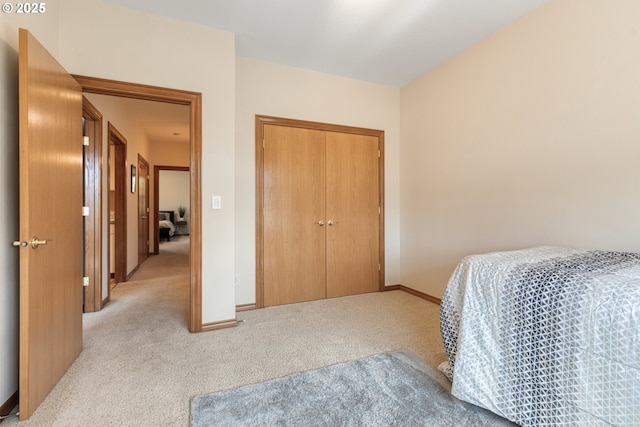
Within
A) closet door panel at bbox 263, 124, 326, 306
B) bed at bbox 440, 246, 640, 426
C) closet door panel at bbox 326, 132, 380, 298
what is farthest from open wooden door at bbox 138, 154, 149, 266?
bed at bbox 440, 246, 640, 426

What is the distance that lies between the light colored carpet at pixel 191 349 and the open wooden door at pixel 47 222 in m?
0.21

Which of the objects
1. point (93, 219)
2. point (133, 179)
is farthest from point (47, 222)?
point (133, 179)

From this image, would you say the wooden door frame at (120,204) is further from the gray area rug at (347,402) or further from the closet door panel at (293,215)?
the gray area rug at (347,402)

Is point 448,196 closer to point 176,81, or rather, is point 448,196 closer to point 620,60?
point 620,60

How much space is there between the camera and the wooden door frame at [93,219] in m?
2.94

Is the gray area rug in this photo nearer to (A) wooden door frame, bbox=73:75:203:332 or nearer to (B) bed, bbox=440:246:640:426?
(B) bed, bbox=440:246:640:426

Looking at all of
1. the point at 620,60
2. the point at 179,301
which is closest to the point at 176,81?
the point at 179,301

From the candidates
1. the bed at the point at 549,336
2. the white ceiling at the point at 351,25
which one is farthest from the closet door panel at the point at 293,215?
the bed at the point at 549,336

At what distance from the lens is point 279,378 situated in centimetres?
180

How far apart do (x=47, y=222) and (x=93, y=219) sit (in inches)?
60.9

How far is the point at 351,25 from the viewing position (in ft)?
8.23

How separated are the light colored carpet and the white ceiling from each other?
8.87ft

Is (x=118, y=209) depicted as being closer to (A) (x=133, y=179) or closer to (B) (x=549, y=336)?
(A) (x=133, y=179)

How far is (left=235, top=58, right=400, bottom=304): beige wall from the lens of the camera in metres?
3.07
